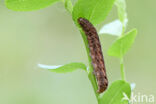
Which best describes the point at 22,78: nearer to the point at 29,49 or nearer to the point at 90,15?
the point at 29,49

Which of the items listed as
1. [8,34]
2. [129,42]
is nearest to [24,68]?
[8,34]

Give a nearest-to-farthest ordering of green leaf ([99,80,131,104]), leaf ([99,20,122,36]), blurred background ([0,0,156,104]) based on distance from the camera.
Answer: green leaf ([99,80,131,104]), leaf ([99,20,122,36]), blurred background ([0,0,156,104])

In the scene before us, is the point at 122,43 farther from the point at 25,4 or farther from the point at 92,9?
the point at 25,4

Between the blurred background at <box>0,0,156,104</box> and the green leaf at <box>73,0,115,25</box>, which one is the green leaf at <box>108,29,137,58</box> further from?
the blurred background at <box>0,0,156,104</box>

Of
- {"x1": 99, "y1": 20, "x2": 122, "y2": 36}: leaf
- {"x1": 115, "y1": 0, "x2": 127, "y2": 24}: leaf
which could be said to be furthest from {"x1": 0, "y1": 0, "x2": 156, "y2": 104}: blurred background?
{"x1": 115, "y1": 0, "x2": 127, "y2": 24}: leaf

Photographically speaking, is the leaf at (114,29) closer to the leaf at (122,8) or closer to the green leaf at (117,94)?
the leaf at (122,8)

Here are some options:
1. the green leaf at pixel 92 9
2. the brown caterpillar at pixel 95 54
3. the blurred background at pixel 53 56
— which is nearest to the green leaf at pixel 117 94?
the brown caterpillar at pixel 95 54
